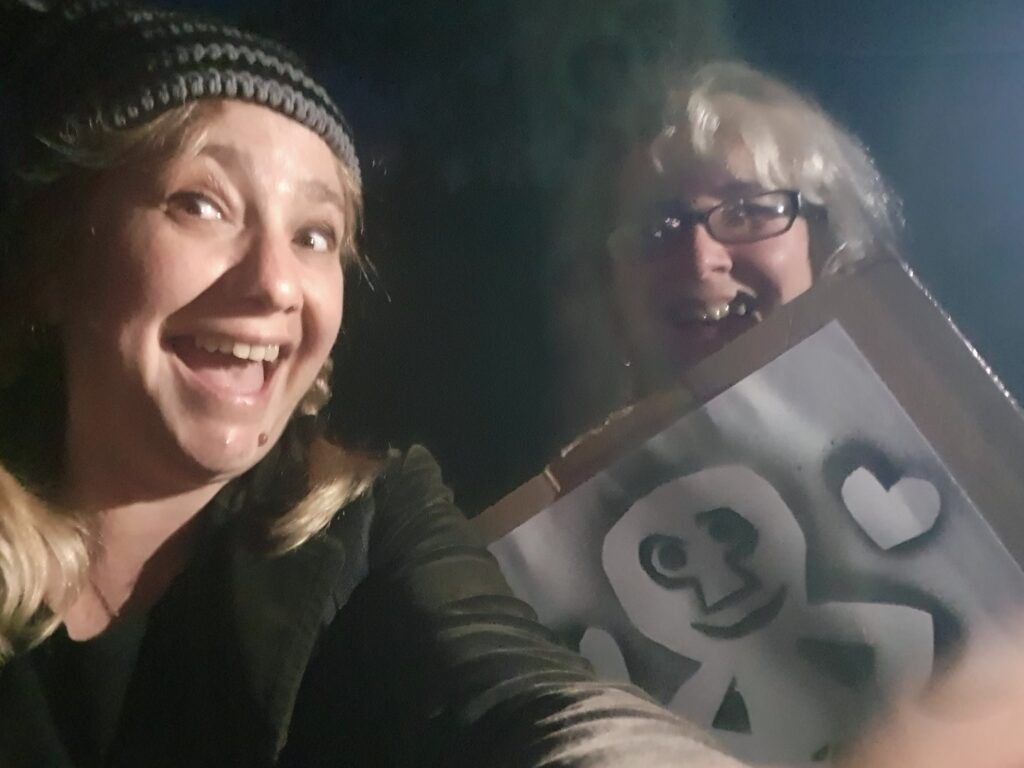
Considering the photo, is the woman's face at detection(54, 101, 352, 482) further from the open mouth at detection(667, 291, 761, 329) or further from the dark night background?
the open mouth at detection(667, 291, 761, 329)

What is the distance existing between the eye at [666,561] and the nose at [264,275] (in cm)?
27

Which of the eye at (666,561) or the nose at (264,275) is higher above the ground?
the nose at (264,275)

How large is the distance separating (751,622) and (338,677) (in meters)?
0.25

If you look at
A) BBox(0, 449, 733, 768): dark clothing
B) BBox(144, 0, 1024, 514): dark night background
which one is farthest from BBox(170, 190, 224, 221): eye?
BBox(0, 449, 733, 768): dark clothing

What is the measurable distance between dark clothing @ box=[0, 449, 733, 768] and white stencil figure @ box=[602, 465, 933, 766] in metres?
0.04

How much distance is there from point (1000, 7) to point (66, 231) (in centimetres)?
62

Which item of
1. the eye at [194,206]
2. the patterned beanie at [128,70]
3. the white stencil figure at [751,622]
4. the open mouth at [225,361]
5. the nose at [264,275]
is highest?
the patterned beanie at [128,70]

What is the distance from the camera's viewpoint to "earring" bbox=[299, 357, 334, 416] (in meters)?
0.59

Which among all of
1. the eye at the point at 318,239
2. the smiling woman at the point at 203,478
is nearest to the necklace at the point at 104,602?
the smiling woman at the point at 203,478

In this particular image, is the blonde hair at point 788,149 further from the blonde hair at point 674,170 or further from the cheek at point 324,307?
the cheek at point 324,307

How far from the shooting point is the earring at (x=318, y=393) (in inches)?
23.2

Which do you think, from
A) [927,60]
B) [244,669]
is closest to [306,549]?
[244,669]

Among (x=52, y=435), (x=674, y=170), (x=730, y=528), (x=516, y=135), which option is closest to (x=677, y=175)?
(x=674, y=170)

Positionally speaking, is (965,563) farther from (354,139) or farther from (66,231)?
(66,231)
